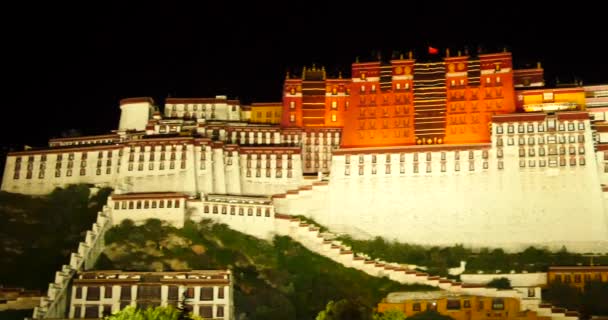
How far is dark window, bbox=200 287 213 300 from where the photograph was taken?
68250 millimetres

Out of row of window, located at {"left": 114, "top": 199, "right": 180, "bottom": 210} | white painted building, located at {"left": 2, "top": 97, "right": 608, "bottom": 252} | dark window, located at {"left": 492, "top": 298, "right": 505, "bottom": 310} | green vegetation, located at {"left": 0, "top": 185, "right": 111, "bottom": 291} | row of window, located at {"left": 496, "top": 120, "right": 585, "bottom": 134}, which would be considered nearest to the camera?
dark window, located at {"left": 492, "top": 298, "right": 505, "bottom": 310}

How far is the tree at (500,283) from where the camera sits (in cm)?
7169

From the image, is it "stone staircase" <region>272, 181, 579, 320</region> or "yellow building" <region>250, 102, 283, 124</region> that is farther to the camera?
"yellow building" <region>250, 102, 283, 124</region>

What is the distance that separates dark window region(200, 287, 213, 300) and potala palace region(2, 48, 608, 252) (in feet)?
35.7

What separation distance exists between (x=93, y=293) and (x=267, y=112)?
33647 mm

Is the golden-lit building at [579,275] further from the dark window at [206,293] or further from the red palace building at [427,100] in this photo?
the dark window at [206,293]

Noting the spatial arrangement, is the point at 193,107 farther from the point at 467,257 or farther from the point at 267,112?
the point at 467,257

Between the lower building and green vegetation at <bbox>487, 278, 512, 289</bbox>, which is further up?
green vegetation at <bbox>487, 278, 512, 289</bbox>

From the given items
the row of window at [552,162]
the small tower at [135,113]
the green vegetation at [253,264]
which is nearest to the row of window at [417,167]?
the row of window at [552,162]

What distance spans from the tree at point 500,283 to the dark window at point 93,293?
26.0 meters

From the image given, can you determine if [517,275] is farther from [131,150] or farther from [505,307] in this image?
[131,150]

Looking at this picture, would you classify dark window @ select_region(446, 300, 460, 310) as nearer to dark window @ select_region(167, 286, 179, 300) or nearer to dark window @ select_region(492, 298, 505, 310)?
dark window @ select_region(492, 298, 505, 310)

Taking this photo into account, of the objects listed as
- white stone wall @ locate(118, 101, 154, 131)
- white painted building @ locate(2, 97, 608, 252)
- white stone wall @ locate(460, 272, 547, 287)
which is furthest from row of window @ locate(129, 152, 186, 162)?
white stone wall @ locate(460, 272, 547, 287)

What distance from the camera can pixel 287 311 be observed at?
68625mm
